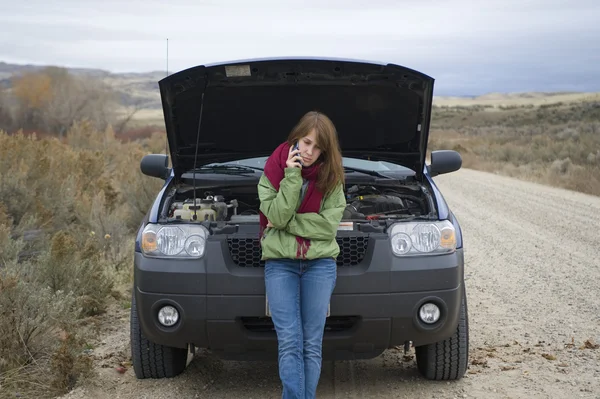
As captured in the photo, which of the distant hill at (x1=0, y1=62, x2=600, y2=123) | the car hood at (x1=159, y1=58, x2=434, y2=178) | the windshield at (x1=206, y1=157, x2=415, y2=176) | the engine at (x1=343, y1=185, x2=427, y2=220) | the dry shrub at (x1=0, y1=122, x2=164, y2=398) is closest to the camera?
the dry shrub at (x1=0, y1=122, x2=164, y2=398)

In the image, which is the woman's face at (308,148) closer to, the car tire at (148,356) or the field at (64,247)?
the car tire at (148,356)

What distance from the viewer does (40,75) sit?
31297 millimetres

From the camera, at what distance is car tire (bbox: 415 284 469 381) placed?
5.01 meters

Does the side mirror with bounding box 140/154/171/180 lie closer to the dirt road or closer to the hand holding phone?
the dirt road

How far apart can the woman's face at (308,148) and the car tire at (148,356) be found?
1.59 m

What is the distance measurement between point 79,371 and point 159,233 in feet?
3.75

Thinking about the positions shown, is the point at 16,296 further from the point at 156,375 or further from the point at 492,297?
A: the point at 492,297

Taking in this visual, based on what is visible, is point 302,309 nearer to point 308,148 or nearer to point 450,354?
point 308,148

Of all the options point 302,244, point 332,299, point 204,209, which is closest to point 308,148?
point 302,244

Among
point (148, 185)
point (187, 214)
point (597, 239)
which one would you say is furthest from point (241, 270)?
point (148, 185)

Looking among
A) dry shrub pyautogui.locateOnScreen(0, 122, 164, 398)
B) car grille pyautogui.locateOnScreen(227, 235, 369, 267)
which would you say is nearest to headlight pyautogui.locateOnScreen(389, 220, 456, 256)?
car grille pyautogui.locateOnScreen(227, 235, 369, 267)

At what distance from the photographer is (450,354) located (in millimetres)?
5043

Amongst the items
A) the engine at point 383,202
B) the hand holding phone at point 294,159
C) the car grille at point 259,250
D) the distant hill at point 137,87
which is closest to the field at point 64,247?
the car grille at point 259,250

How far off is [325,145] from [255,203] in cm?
212
